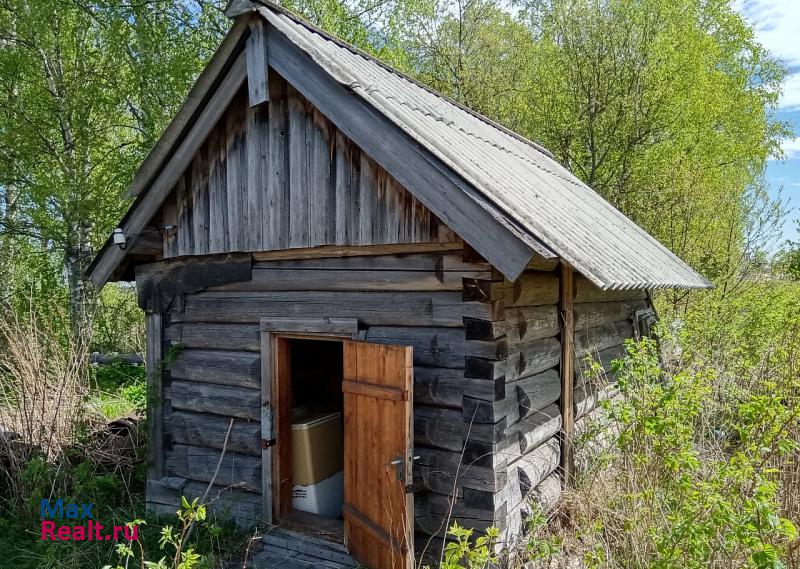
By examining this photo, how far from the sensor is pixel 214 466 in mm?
5895

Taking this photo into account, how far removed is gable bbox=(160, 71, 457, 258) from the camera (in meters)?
4.52

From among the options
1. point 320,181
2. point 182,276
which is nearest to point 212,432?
point 182,276

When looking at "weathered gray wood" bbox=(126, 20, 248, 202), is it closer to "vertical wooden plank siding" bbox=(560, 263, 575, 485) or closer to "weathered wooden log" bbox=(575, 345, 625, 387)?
"vertical wooden plank siding" bbox=(560, 263, 575, 485)

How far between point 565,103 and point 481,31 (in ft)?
13.3

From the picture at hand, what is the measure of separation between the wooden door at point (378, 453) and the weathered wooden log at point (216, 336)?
52.5 inches

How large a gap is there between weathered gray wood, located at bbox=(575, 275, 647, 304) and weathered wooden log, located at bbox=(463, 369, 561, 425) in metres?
0.93

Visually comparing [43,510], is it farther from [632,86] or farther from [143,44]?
[632,86]

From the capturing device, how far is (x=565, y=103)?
14.2m

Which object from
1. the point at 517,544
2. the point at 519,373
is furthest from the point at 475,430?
the point at 517,544

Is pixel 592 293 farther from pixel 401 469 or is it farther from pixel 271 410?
pixel 271 410

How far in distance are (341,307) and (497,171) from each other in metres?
1.82

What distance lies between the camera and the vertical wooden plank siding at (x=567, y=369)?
523cm

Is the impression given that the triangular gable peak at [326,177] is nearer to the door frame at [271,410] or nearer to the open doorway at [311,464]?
the door frame at [271,410]

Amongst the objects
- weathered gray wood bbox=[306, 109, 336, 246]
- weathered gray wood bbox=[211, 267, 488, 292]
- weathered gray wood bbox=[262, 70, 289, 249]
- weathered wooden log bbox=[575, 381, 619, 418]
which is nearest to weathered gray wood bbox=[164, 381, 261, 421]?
weathered gray wood bbox=[211, 267, 488, 292]
